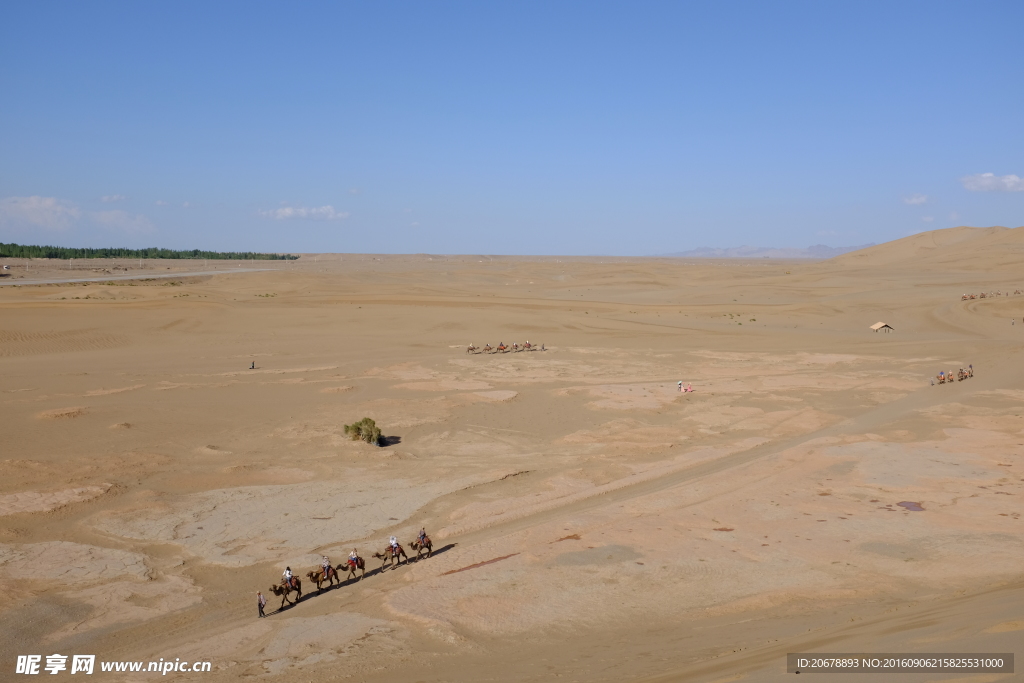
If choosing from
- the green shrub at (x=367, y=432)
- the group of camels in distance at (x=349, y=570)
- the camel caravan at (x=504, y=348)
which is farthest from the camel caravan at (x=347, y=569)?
the camel caravan at (x=504, y=348)

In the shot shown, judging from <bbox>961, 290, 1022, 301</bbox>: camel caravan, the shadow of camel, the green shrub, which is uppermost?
<bbox>961, 290, 1022, 301</bbox>: camel caravan

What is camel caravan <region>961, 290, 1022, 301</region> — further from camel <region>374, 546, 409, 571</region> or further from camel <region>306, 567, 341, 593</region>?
camel <region>306, 567, 341, 593</region>

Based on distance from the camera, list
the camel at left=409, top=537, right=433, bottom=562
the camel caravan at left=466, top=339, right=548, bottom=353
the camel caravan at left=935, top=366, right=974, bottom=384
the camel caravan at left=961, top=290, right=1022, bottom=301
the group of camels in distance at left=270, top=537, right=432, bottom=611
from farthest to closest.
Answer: the camel caravan at left=961, top=290, right=1022, bottom=301 < the camel caravan at left=466, top=339, right=548, bottom=353 < the camel caravan at left=935, top=366, right=974, bottom=384 < the camel at left=409, top=537, right=433, bottom=562 < the group of camels in distance at left=270, top=537, right=432, bottom=611

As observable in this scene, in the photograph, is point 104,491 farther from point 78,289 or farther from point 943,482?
point 78,289

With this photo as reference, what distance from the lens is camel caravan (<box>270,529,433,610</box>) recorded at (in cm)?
1391

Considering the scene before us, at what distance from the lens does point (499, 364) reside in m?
41.6

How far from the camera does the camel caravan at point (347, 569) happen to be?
1391cm

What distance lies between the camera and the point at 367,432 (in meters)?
25.8

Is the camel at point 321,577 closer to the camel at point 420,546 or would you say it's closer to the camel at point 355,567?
the camel at point 355,567

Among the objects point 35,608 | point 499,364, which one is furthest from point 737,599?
point 499,364

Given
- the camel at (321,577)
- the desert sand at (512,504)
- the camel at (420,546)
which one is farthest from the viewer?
the camel at (420,546)

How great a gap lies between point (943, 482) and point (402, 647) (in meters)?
15.9

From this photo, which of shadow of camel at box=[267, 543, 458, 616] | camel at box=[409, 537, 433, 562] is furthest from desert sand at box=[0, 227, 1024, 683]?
camel at box=[409, 537, 433, 562]

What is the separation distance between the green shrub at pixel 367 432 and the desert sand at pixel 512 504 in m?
0.64
